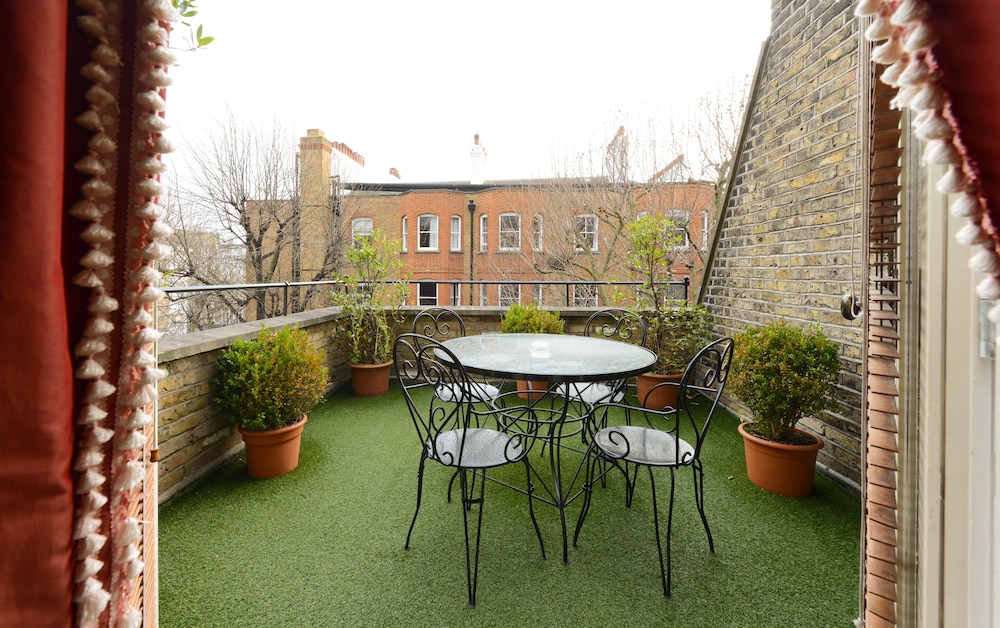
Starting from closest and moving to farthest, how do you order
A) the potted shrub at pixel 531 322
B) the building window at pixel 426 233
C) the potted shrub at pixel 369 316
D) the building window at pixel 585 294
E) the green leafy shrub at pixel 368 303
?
the potted shrub at pixel 531 322
the potted shrub at pixel 369 316
the green leafy shrub at pixel 368 303
the building window at pixel 585 294
the building window at pixel 426 233

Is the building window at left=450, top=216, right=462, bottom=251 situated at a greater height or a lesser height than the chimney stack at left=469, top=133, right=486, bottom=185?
lesser

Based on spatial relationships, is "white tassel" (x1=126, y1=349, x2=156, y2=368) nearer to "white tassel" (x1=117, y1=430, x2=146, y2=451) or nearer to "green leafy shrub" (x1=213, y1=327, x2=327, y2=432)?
"white tassel" (x1=117, y1=430, x2=146, y2=451)

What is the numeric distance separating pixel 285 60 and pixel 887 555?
7.75 meters

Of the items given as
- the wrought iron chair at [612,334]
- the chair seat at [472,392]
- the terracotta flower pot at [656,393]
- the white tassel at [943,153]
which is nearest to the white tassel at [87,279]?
the white tassel at [943,153]

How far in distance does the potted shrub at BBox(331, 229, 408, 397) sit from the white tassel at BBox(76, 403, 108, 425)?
13.0 feet

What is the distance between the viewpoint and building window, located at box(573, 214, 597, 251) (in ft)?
28.8

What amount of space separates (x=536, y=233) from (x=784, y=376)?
792 cm

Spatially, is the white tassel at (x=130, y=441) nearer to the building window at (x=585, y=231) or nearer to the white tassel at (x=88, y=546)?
the white tassel at (x=88, y=546)

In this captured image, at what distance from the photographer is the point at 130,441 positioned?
414 mm

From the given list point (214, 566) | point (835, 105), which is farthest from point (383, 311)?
point (835, 105)

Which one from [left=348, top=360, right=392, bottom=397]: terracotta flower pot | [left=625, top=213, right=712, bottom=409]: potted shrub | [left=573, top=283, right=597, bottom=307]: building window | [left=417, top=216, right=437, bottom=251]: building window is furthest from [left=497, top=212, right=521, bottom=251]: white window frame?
[left=348, top=360, right=392, bottom=397]: terracotta flower pot

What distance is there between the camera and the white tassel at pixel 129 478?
408mm

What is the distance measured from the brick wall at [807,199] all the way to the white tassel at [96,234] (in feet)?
8.96

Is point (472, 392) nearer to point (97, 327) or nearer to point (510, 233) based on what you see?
point (97, 327)
